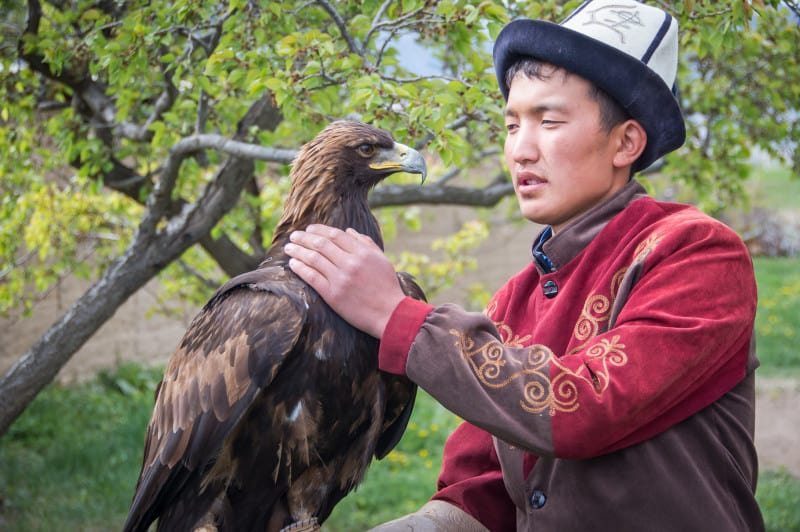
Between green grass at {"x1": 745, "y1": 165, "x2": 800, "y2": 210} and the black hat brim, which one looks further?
green grass at {"x1": 745, "y1": 165, "x2": 800, "y2": 210}

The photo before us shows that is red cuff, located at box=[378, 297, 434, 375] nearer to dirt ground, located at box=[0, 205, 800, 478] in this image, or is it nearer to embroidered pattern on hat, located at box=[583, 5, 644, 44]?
embroidered pattern on hat, located at box=[583, 5, 644, 44]

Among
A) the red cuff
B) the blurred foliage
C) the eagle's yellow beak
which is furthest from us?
the blurred foliage

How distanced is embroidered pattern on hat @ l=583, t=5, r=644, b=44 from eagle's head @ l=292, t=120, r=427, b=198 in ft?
2.08

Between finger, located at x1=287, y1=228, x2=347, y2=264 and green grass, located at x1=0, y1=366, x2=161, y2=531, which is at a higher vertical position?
finger, located at x1=287, y1=228, x2=347, y2=264

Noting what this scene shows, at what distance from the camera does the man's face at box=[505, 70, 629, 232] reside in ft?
7.28

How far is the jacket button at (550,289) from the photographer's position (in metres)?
2.34

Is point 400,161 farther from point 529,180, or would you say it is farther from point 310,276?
point 310,276

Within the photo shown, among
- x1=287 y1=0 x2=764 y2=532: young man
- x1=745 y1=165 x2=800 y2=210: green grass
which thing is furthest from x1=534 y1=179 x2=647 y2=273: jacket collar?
x1=745 y1=165 x2=800 y2=210: green grass

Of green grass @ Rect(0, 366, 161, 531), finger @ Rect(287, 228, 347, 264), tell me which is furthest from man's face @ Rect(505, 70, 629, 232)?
green grass @ Rect(0, 366, 161, 531)

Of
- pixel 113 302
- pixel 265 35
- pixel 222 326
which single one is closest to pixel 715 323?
pixel 222 326

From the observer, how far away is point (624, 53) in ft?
7.11

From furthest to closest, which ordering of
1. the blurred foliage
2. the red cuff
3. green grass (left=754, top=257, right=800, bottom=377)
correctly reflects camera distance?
green grass (left=754, top=257, right=800, bottom=377) < the blurred foliage < the red cuff

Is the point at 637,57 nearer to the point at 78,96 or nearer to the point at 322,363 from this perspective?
the point at 322,363

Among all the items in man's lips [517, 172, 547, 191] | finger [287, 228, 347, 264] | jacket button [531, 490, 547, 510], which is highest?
man's lips [517, 172, 547, 191]
